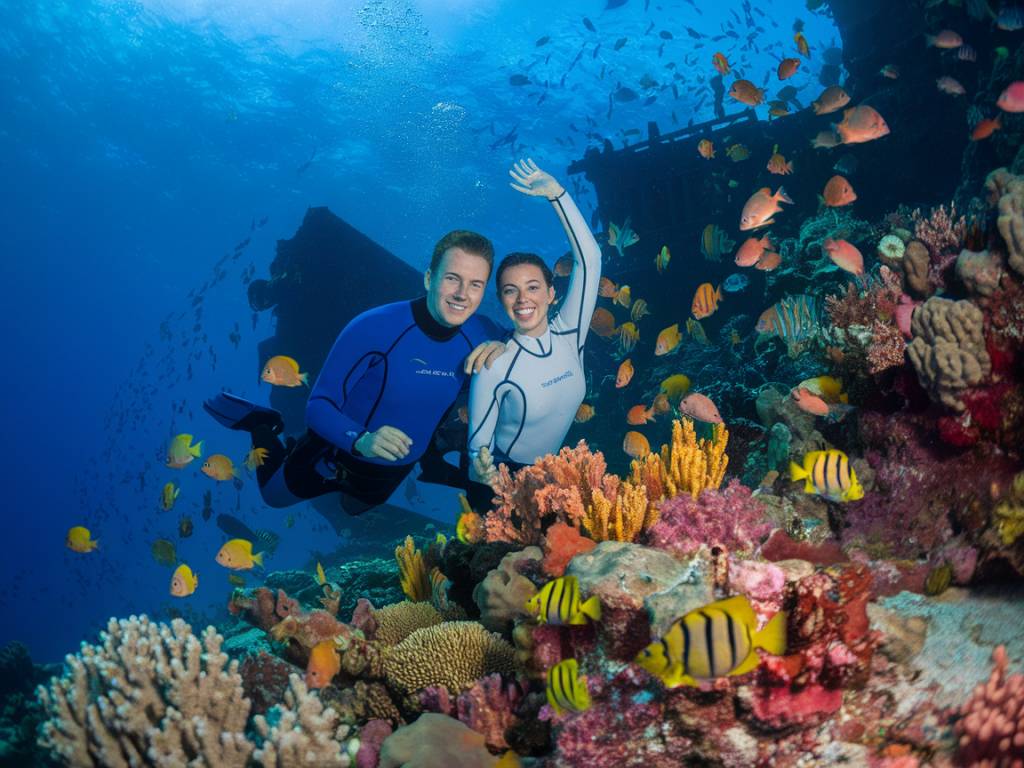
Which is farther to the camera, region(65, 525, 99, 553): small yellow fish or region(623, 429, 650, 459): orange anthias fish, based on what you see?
region(65, 525, 99, 553): small yellow fish

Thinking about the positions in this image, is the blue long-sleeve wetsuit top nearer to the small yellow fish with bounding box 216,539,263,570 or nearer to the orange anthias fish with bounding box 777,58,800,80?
the small yellow fish with bounding box 216,539,263,570

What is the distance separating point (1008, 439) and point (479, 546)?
3779 millimetres

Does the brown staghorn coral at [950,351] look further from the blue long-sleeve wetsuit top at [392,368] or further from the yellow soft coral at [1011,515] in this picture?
the blue long-sleeve wetsuit top at [392,368]

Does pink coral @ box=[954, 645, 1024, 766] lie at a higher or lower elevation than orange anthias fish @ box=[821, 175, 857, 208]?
lower

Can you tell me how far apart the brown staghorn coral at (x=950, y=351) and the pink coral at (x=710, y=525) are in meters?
1.61

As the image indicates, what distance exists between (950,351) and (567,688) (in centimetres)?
329

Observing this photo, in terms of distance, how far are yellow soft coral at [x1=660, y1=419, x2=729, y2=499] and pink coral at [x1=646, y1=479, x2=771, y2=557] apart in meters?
0.63

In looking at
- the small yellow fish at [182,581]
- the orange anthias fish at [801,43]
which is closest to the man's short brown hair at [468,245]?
the small yellow fish at [182,581]

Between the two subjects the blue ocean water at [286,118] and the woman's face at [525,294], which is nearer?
the woman's face at [525,294]

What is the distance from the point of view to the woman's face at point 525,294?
5242 millimetres

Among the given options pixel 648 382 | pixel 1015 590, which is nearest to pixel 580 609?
pixel 1015 590

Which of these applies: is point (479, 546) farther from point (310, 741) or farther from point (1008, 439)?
point (1008, 439)

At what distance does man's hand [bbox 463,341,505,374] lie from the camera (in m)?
5.12

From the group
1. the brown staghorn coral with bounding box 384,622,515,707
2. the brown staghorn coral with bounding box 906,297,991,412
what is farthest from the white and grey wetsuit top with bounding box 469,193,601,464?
the brown staghorn coral with bounding box 906,297,991,412
